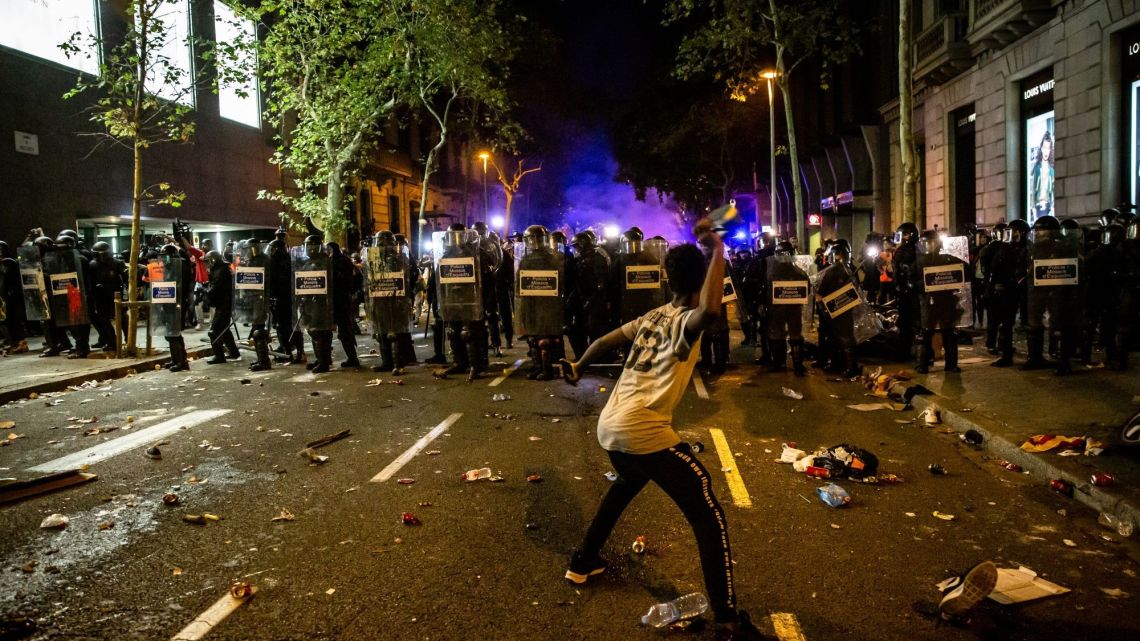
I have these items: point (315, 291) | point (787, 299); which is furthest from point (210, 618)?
point (787, 299)

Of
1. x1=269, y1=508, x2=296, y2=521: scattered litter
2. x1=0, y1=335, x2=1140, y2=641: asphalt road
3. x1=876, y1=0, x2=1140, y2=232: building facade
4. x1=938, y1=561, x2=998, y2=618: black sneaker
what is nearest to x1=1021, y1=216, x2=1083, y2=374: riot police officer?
x1=0, y1=335, x2=1140, y2=641: asphalt road

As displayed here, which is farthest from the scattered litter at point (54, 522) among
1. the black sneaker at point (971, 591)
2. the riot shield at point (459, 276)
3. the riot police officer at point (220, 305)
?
the riot police officer at point (220, 305)

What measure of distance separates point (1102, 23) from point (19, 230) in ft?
73.0

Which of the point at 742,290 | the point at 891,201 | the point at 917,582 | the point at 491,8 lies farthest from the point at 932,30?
the point at 917,582

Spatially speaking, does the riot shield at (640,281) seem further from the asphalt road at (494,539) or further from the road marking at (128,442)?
the road marking at (128,442)

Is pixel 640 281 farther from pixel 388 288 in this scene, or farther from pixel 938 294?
pixel 938 294

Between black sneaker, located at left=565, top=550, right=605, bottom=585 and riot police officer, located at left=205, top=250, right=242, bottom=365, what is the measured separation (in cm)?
1089

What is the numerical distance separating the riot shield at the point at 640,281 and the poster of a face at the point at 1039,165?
1038cm

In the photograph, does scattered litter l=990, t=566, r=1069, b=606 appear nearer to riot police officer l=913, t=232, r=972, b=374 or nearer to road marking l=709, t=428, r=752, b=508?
road marking l=709, t=428, r=752, b=508

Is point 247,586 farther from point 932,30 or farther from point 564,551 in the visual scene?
point 932,30

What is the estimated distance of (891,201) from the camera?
29.3m

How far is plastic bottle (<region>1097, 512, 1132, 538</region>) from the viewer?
4.82 meters

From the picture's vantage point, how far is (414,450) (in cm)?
699

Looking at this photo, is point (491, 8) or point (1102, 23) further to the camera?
point (491, 8)
